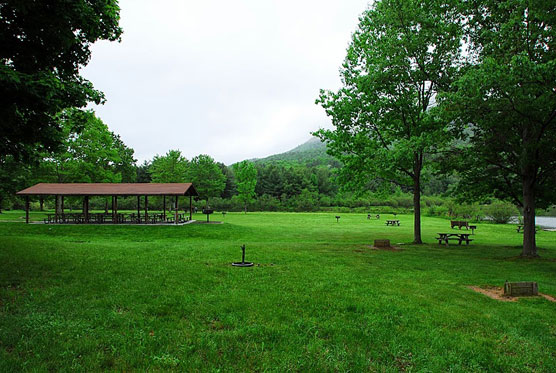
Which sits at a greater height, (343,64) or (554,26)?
(343,64)

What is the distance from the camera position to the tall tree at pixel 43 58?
20.8 ft

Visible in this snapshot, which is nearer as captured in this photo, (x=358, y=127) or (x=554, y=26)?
(x=554, y=26)

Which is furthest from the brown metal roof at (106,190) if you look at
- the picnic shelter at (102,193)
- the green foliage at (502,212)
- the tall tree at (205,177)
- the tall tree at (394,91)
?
the green foliage at (502,212)

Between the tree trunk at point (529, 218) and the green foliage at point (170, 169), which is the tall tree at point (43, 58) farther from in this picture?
the green foliage at point (170, 169)

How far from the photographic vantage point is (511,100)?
35.7ft

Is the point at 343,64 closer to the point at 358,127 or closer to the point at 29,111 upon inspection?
the point at 358,127

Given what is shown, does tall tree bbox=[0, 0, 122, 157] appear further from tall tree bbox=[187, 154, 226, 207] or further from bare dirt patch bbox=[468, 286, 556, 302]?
tall tree bbox=[187, 154, 226, 207]

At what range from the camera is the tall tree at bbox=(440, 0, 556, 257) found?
10.2 m

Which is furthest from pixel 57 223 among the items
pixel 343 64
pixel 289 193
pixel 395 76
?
pixel 289 193

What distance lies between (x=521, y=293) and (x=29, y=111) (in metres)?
12.4

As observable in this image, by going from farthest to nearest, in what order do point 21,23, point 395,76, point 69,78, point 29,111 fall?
point 395,76 → point 69,78 → point 29,111 → point 21,23

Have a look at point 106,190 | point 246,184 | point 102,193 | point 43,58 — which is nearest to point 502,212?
point 246,184

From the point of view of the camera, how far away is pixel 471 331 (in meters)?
5.12

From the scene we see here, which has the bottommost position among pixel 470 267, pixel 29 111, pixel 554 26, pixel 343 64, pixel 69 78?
pixel 470 267
